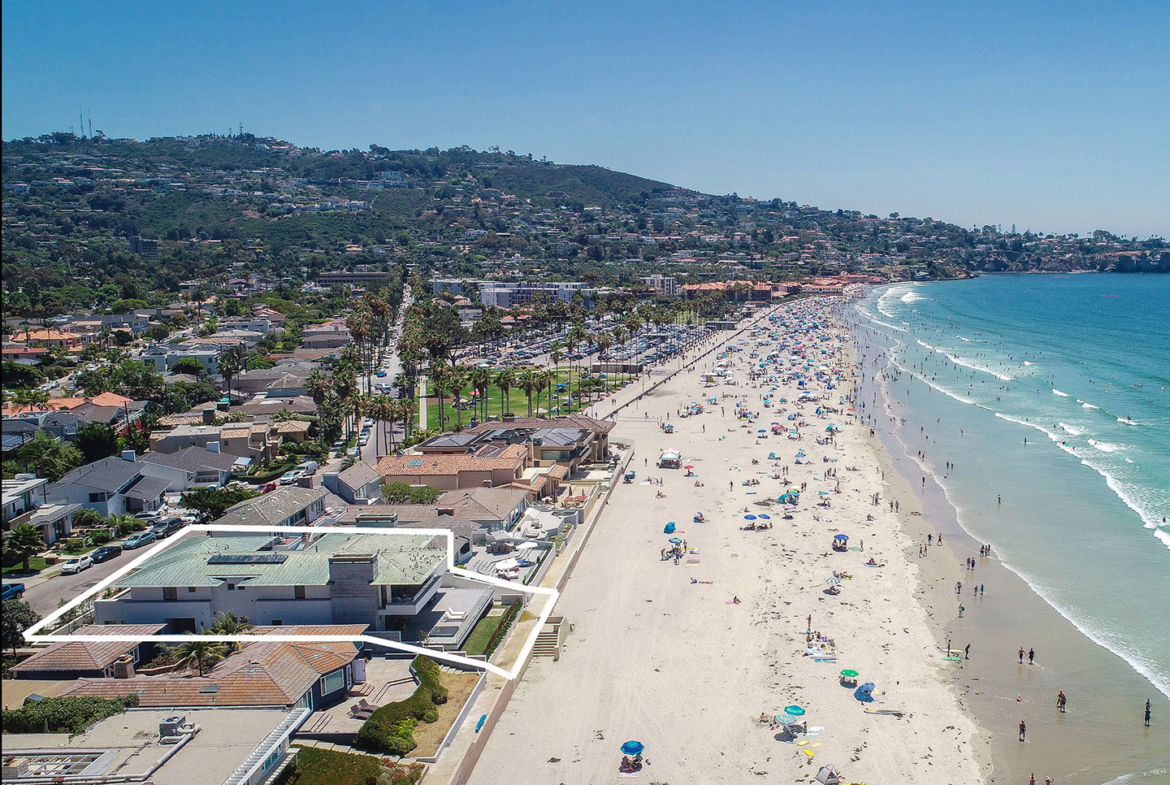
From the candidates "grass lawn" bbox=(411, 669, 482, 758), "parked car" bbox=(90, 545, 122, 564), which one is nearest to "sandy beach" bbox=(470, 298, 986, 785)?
"grass lawn" bbox=(411, 669, 482, 758)

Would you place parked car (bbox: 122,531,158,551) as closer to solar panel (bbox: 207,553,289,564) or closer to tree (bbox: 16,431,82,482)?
tree (bbox: 16,431,82,482)

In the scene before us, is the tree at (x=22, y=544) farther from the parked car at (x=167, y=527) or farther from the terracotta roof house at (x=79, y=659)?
the terracotta roof house at (x=79, y=659)

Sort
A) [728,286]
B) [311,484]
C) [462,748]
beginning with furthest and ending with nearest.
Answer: [728,286] → [311,484] → [462,748]

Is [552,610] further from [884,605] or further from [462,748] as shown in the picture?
[884,605]

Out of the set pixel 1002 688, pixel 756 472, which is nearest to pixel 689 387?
pixel 756 472

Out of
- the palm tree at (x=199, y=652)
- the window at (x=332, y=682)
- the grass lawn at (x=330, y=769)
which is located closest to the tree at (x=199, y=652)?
the palm tree at (x=199, y=652)

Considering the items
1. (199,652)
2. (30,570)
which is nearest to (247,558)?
(199,652)

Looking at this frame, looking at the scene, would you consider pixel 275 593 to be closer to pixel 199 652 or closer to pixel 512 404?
pixel 199 652
